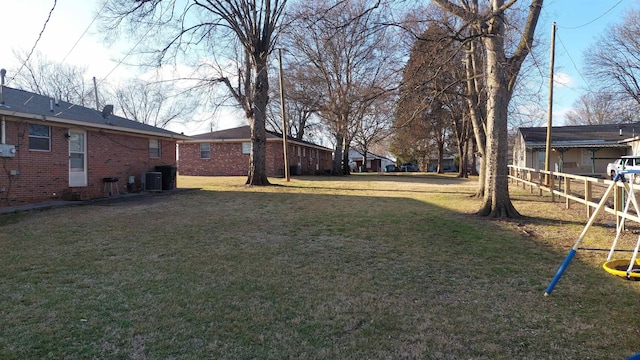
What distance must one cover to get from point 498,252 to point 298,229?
369cm

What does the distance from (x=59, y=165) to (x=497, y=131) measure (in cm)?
1258

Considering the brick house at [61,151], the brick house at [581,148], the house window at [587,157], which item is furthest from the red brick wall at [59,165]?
the house window at [587,157]

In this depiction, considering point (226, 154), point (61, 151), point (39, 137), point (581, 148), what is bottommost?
point (61, 151)

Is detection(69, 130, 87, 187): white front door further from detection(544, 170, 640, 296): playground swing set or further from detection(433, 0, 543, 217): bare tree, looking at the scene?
detection(544, 170, 640, 296): playground swing set

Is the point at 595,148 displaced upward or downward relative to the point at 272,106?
downward

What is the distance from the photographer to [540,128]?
37.3 metres

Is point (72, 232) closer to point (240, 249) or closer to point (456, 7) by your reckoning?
point (240, 249)

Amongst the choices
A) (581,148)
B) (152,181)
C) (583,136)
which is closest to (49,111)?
(152,181)

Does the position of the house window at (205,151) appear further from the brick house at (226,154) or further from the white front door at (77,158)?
the white front door at (77,158)

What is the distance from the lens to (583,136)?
1310 inches

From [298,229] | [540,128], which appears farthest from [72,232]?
[540,128]

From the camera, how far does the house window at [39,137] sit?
11062mm

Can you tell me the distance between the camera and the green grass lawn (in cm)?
304

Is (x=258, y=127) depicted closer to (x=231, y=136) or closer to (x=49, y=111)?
(x=49, y=111)
